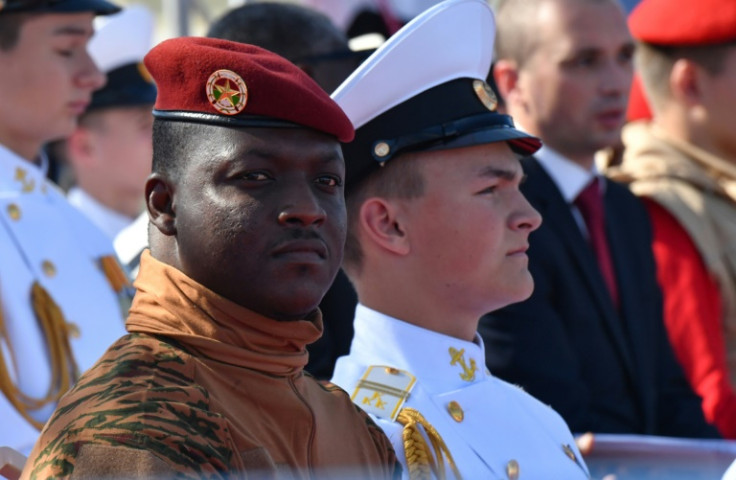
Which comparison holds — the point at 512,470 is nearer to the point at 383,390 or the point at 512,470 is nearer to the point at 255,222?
the point at 383,390

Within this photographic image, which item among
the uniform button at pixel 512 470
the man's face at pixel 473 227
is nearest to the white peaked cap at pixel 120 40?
the man's face at pixel 473 227

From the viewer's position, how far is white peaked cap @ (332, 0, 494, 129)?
311 centimetres

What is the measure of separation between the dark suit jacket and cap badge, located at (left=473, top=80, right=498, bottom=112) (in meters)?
1.03

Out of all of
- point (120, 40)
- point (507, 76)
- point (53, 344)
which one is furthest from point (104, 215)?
point (53, 344)

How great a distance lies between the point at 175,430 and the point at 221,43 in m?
0.70

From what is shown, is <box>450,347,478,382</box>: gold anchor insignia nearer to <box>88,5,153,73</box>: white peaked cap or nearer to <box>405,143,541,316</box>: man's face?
<box>405,143,541,316</box>: man's face

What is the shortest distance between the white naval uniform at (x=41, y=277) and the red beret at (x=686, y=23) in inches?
91.8

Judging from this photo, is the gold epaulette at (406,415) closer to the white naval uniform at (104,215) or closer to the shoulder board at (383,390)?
the shoulder board at (383,390)

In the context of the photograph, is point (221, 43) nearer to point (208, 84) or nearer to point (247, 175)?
point (208, 84)

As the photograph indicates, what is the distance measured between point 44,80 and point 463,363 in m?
1.76

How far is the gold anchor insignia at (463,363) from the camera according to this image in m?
3.11

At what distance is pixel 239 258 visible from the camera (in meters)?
2.21

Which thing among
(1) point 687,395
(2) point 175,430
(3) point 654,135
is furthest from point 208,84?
(3) point 654,135

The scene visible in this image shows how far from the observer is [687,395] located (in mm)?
4648
